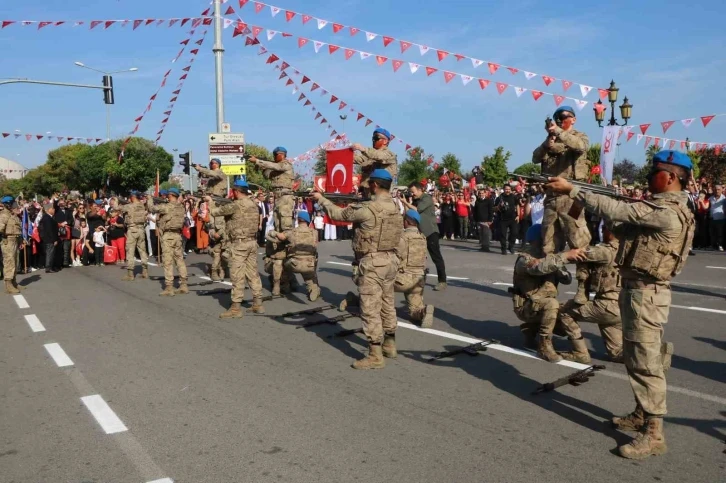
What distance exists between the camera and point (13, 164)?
144m

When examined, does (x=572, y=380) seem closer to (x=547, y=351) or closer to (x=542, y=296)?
(x=547, y=351)

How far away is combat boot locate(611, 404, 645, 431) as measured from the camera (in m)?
4.43

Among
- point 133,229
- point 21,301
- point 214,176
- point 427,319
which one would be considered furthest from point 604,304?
point 133,229

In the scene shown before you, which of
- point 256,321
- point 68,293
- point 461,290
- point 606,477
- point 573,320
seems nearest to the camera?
point 606,477

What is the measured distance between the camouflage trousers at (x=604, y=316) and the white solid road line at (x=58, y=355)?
17.6ft

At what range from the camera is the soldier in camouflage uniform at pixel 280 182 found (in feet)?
36.6

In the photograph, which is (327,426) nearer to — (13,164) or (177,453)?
(177,453)

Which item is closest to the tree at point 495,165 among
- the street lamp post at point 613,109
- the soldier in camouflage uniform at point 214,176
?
the street lamp post at point 613,109

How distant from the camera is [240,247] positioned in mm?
9156

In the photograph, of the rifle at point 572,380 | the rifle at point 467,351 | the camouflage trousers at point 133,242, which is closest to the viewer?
the rifle at point 572,380

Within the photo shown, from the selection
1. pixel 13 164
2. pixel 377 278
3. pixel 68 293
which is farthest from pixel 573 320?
pixel 13 164

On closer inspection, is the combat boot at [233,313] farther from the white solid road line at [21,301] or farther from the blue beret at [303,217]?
the white solid road line at [21,301]

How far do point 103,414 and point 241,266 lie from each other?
4.15 metres

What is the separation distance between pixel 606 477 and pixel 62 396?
463cm
